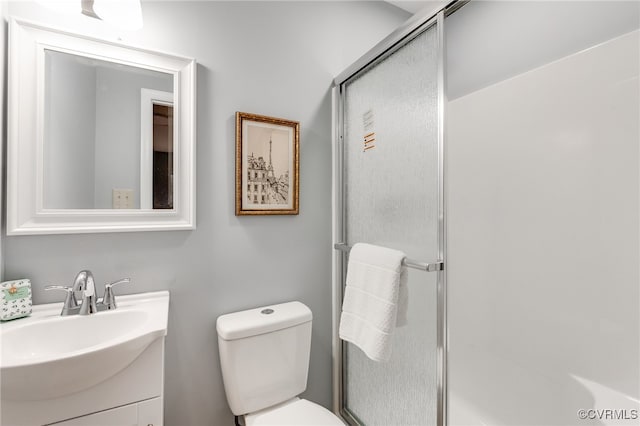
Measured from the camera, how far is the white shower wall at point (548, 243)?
3.67 ft

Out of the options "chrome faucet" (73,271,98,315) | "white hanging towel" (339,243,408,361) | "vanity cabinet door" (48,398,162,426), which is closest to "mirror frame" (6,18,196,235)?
"chrome faucet" (73,271,98,315)

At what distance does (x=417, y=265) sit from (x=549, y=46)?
4.04 feet

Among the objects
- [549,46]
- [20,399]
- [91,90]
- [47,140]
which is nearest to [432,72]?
[549,46]

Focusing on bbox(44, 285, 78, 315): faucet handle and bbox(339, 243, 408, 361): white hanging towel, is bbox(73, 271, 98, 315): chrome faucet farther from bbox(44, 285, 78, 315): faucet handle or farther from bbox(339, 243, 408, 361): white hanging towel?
bbox(339, 243, 408, 361): white hanging towel

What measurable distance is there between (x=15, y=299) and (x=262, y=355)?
2.74 ft

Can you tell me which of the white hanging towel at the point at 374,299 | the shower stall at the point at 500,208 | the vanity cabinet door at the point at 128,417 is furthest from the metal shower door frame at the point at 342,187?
the vanity cabinet door at the point at 128,417

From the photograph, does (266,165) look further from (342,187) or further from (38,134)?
(38,134)

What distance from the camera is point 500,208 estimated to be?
1.53 metres

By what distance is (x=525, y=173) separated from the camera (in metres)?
1.42

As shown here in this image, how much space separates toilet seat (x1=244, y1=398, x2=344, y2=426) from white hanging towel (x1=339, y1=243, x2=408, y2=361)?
0.31 m

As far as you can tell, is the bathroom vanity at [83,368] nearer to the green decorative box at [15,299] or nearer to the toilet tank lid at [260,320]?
the green decorative box at [15,299]

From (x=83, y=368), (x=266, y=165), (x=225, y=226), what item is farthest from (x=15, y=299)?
(x=266, y=165)

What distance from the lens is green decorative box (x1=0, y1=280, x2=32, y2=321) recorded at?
2.98 feet

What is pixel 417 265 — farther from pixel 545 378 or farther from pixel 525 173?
pixel 545 378
